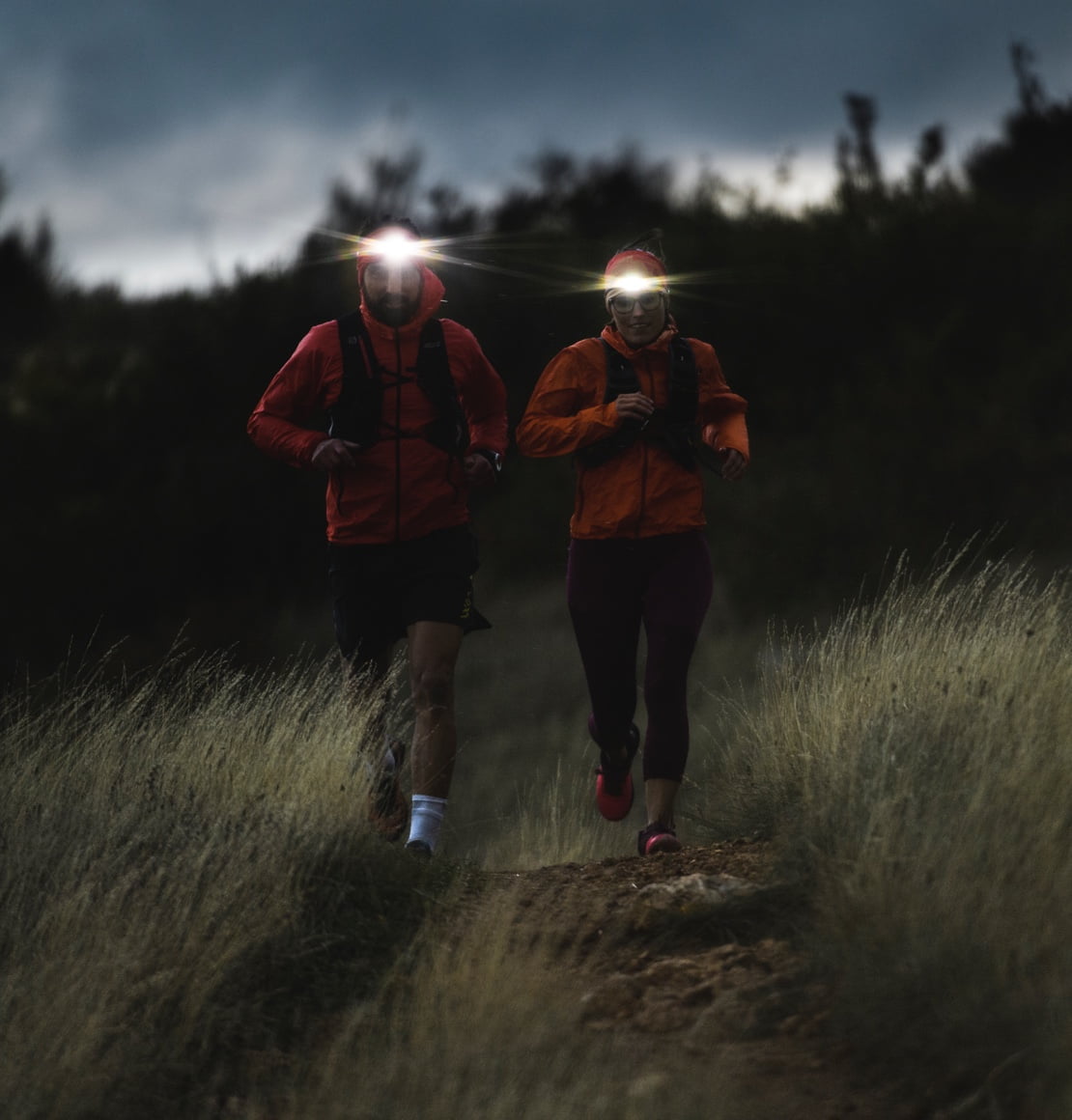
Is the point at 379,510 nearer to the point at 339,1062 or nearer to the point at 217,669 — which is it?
the point at 217,669

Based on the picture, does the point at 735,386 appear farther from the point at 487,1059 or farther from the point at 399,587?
the point at 487,1059

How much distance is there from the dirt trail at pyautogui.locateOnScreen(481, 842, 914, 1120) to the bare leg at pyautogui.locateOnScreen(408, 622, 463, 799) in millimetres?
449

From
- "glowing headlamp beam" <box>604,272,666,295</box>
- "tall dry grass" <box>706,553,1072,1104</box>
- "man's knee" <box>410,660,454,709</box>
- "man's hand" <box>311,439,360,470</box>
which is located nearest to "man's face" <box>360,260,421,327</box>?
"man's hand" <box>311,439,360,470</box>

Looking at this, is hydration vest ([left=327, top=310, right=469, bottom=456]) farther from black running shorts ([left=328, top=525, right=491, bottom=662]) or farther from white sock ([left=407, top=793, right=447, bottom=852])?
white sock ([left=407, top=793, right=447, bottom=852])

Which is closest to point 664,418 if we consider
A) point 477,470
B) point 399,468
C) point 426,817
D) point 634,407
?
point 634,407

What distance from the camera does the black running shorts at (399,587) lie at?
567 cm

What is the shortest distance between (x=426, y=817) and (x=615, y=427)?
1.52 meters

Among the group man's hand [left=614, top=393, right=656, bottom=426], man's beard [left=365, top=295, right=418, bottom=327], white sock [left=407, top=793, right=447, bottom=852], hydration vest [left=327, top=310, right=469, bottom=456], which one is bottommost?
white sock [left=407, top=793, right=447, bottom=852]

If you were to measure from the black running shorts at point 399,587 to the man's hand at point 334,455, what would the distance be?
33 centimetres

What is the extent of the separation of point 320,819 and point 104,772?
94 cm

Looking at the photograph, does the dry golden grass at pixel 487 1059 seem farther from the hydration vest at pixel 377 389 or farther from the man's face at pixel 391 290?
the man's face at pixel 391 290

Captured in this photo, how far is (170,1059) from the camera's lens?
13.4 ft

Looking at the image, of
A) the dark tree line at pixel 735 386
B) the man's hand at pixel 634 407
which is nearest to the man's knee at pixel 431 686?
the man's hand at pixel 634 407

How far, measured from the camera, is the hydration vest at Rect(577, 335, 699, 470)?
5738 mm
